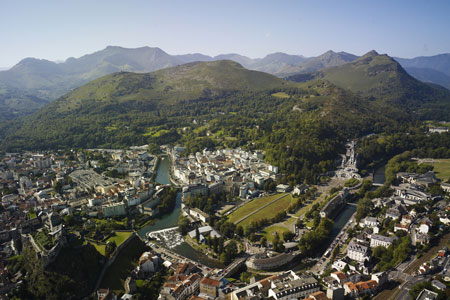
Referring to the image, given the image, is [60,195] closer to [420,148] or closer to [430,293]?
[430,293]

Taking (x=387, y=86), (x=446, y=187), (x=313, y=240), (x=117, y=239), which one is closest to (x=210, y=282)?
(x=313, y=240)

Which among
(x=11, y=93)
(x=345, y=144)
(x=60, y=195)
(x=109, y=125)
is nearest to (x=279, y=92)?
(x=345, y=144)

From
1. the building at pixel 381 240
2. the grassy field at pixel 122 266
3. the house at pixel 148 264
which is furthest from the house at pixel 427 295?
the grassy field at pixel 122 266

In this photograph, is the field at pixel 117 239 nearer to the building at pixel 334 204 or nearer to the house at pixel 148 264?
the house at pixel 148 264

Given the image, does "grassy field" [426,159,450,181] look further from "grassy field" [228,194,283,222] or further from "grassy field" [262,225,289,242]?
"grassy field" [262,225,289,242]

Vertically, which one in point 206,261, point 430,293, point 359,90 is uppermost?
point 359,90

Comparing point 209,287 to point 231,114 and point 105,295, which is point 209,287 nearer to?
point 105,295

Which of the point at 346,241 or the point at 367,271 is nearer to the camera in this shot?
the point at 367,271
